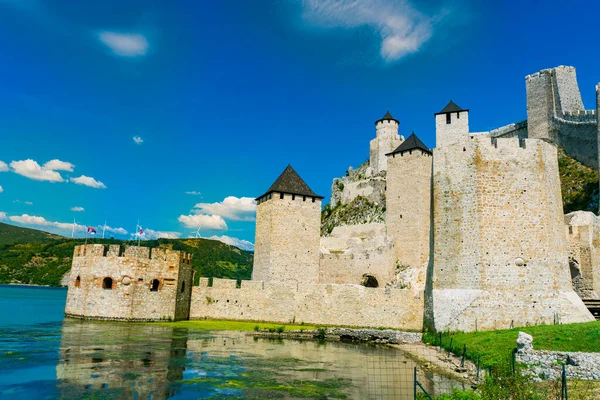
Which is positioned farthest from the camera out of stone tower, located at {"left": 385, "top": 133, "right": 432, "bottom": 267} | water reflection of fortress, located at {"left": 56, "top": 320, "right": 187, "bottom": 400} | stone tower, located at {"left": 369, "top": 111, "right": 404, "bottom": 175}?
stone tower, located at {"left": 369, "top": 111, "right": 404, "bottom": 175}

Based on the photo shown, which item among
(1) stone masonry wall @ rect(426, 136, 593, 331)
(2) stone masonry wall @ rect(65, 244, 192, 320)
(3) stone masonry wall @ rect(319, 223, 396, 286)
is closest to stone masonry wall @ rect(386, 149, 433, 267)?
(3) stone masonry wall @ rect(319, 223, 396, 286)

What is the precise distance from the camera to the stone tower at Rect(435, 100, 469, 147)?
3500cm

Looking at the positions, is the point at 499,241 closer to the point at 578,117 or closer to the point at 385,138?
the point at 578,117

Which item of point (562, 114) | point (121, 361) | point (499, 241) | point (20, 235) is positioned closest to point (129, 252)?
point (121, 361)

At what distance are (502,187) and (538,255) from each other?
289 centimetres

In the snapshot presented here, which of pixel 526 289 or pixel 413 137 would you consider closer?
pixel 526 289

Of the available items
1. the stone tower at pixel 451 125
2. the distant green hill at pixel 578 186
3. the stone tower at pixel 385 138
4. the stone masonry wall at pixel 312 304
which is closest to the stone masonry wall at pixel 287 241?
the stone masonry wall at pixel 312 304

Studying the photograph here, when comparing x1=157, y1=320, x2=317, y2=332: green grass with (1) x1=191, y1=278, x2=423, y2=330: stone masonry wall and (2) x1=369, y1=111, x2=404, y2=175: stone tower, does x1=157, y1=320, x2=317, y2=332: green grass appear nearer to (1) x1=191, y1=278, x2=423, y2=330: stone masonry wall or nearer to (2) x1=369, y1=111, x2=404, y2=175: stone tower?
(1) x1=191, y1=278, x2=423, y2=330: stone masonry wall

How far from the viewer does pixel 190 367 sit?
12312 millimetres

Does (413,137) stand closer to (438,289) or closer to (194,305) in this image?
(438,289)

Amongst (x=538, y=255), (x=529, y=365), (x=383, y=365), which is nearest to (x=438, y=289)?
(x=538, y=255)

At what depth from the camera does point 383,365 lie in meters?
13.7

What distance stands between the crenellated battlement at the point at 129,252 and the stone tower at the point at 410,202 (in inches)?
549

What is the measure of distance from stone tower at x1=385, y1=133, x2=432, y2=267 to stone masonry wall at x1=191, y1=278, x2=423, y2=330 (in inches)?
269
